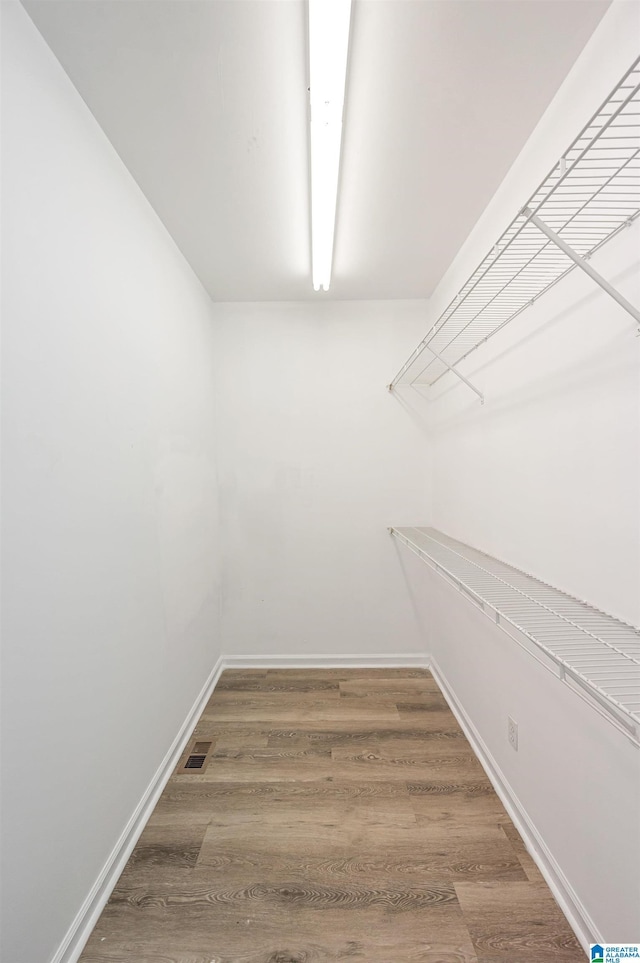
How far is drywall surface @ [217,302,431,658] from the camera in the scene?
9.76ft

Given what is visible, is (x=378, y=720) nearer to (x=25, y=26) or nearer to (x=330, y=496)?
(x=330, y=496)

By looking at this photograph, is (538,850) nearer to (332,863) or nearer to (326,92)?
(332,863)

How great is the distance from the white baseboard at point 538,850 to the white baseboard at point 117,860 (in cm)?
144

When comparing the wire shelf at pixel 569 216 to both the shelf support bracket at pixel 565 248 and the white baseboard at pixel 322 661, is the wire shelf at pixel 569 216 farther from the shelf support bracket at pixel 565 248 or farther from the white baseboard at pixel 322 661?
the white baseboard at pixel 322 661

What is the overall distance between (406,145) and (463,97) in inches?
9.5

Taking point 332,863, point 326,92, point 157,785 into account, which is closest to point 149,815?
point 157,785

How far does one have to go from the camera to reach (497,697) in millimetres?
1840

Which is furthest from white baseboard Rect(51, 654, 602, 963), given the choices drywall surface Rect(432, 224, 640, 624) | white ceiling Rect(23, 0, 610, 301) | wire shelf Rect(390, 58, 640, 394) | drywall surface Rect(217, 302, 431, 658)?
white ceiling Rect(23, 0, 610, 301)

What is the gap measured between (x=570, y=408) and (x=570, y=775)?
3.67ft

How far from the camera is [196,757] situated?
2.05 m

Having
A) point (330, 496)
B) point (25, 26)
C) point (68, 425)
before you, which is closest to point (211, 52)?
point (25, 26)

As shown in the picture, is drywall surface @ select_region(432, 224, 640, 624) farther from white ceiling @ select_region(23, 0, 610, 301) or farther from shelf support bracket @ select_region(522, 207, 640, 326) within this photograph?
white ceiling @ select_region(23, 0, 610, 301)

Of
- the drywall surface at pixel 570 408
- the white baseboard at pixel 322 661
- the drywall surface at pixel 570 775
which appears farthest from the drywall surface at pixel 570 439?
the white baseboard at pixel 322 661

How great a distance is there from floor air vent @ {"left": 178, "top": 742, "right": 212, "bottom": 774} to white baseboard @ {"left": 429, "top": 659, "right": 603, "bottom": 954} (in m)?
1.31
